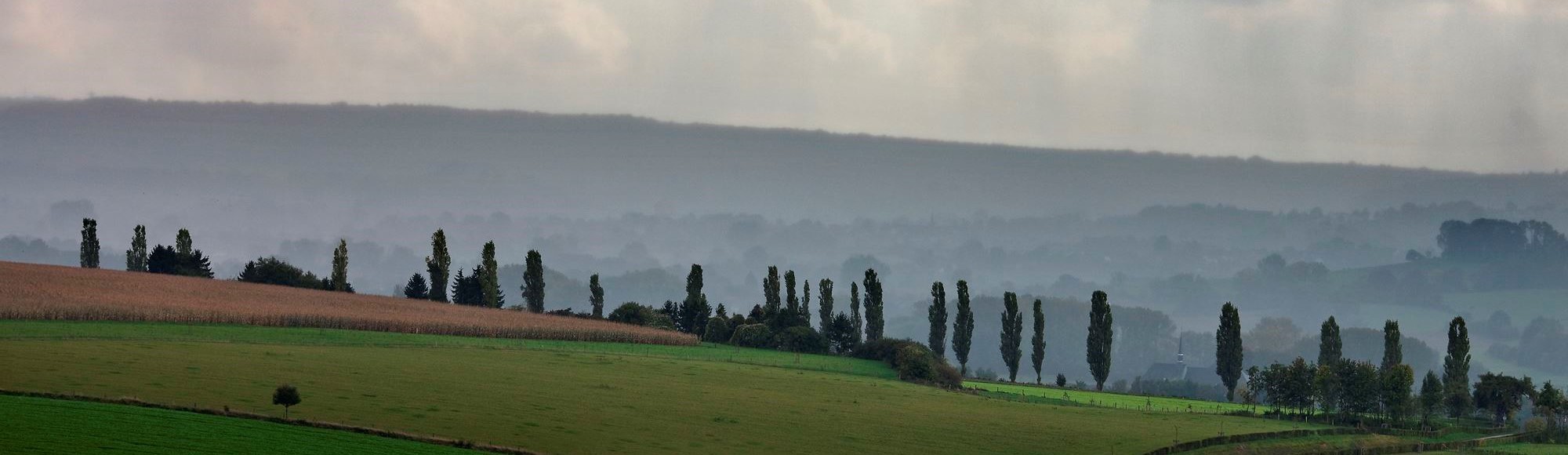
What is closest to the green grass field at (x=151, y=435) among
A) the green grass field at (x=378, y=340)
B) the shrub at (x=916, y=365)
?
the green grass field at (x=378, y=340)

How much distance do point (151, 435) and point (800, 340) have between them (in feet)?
374

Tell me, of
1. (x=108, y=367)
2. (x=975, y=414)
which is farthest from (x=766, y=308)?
(x=108, y=367)

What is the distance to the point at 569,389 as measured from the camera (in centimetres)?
10712

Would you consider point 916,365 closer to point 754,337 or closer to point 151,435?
point 754,337

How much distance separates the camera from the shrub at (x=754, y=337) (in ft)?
578

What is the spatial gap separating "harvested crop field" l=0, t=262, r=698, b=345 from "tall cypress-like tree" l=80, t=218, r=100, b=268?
35921 mm

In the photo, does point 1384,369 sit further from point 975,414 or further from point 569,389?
point 569,389

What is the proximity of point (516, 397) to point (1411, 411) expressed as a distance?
98756mm

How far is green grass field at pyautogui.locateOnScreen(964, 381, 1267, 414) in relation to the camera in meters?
154

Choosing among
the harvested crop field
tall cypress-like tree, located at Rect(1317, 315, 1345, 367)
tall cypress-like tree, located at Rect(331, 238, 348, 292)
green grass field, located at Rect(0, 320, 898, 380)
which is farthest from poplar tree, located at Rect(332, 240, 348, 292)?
tall cypress-like tree, located at Rect(1317, 315, 1345, 367)

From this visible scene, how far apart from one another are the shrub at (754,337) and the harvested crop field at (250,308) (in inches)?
309

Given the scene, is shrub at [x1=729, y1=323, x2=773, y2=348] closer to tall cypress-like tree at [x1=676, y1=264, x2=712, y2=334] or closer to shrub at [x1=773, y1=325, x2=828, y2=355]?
shrub at [x1=773, y1=325, x2=828, y2=355]

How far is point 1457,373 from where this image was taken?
586ft

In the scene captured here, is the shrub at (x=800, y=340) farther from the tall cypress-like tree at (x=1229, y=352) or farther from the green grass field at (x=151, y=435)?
the green grass field at (x=151, y=435)
